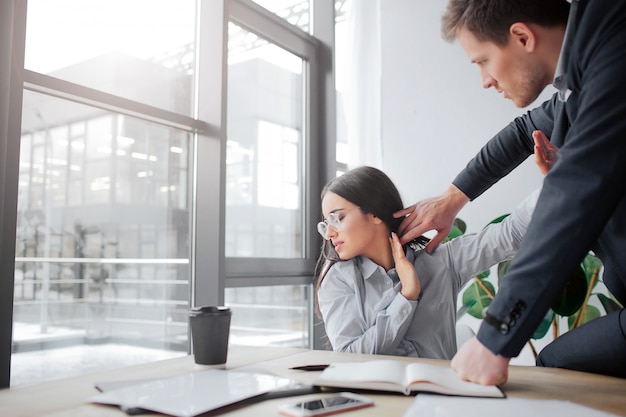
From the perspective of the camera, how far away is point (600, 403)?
0.72 metres

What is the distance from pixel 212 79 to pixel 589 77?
181 centimetres

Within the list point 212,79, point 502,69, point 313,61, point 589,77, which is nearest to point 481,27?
point 502,69

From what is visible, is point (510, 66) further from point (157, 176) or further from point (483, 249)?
point (157, 176)

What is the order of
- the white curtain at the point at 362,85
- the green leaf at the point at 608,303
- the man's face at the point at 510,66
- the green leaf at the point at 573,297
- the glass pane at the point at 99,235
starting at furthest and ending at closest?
1. the white curtain at the point at 362,85
2. the green leaf at the point at 608,303
3. the green leaf at the point at 573,297
4. the glass pane at the point at 99,235
5. the man's face at the point at 510,66

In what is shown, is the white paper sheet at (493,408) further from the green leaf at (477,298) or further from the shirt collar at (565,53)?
the green leaf at (477,298)

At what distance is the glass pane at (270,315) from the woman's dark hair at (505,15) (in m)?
1.76

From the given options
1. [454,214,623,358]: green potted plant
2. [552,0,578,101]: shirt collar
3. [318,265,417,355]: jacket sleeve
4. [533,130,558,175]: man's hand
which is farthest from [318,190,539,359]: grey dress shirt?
[552,0,578,101]: shirt collar

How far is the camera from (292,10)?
10.3ft

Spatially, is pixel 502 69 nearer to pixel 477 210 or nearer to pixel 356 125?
pixel 477 210

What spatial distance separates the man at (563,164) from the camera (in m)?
0.83

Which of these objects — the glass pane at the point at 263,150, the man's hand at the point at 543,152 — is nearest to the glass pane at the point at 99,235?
the glass pane at the point at 263,150

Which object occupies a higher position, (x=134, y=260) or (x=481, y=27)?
(x=481, y=27)

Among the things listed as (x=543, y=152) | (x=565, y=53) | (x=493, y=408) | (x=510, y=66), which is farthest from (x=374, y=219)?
(x=493, y=408)

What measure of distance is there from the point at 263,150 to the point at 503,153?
1501 millimetres
